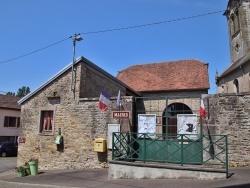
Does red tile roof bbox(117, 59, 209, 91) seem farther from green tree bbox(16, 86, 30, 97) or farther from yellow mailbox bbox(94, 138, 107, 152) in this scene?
green tree bbox(16, 86, 30, 97)

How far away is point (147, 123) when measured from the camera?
1169 cm

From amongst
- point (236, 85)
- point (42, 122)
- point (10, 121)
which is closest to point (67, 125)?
point (42, 122)

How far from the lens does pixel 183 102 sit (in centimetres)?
1995

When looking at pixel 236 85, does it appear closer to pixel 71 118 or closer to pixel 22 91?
pixel 71 118

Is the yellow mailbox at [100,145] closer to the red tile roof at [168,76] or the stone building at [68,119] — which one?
the stone building at [68,119]

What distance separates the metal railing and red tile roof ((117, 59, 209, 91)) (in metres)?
10.9

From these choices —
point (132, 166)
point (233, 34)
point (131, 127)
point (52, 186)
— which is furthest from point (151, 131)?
point (233, 34)

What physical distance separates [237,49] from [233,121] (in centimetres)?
2128

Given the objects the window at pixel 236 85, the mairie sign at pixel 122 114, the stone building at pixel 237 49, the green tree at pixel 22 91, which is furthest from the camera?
the green tree at pixel 22 91

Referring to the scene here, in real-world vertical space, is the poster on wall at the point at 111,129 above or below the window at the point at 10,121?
below

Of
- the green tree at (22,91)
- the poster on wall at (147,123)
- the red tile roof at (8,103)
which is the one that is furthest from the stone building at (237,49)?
the green tree at (22,91)

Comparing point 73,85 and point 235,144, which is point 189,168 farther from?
point 73,85

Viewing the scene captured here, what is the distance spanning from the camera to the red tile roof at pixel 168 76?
2188 centimetres

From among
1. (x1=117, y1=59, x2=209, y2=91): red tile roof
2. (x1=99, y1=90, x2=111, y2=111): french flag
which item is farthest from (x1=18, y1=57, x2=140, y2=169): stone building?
(x1=117, y1=59, x2=209, y2=91): red tile roof
